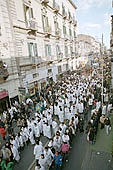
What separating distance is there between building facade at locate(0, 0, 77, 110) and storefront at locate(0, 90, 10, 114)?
20cm

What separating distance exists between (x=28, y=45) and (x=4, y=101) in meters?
7.72

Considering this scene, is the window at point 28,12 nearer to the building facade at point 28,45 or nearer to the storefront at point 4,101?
the building facade at point 28,45

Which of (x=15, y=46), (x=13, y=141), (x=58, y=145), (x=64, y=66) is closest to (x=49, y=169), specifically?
(x=58, y=145)

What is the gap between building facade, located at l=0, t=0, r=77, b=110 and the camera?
14.1m

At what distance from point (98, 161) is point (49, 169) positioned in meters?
2.41

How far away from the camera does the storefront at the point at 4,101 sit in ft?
43.8

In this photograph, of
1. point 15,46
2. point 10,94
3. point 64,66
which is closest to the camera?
point 10,94

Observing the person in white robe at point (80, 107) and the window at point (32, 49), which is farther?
the window at point (32, 49)

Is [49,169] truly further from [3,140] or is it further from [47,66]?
[47,66]

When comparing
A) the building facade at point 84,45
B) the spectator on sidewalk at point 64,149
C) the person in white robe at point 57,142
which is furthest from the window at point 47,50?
the building facade at point 84,45

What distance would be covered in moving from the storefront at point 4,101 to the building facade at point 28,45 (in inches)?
7.9

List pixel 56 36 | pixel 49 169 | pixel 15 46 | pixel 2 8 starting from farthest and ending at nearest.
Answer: pixel 56 36 < pixel 15 46 < pixel 2 8 < pixel 49 169

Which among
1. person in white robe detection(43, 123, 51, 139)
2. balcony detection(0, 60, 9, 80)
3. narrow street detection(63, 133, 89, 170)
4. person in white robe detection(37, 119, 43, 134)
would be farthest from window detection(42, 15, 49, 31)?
narrow street detection(63, 133, 89, 170)

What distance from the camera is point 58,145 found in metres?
7.59
